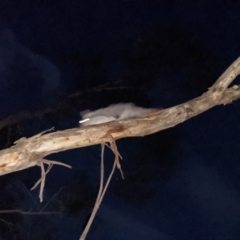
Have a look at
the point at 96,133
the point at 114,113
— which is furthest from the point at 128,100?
the point at 96,133

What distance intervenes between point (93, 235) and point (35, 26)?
62 cm

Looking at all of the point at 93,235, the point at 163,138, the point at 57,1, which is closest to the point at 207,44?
the point at 163,138

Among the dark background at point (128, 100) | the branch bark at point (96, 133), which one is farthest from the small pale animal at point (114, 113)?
the branch bark at point (96, 133)

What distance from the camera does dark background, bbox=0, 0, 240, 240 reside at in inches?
39.9

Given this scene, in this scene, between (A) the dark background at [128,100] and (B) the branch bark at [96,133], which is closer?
(B) the branch bark at [96,133]

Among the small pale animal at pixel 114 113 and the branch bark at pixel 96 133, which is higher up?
the branch bark at pixel 96 133

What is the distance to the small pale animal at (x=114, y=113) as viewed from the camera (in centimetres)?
95

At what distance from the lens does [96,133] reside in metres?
0.65

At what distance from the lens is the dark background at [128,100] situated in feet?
3.32

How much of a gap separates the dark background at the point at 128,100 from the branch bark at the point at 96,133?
0.32 meters

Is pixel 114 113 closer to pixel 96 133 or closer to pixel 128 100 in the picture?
pixel 128 100

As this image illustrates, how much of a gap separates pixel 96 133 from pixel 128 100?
1.34 ft

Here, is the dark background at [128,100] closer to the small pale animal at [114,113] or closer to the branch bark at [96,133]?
the small pale animal at [114,113]

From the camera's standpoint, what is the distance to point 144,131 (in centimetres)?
69
